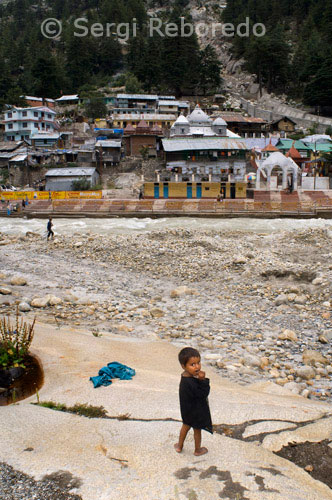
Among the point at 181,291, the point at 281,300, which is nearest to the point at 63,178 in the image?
the point at 181,291

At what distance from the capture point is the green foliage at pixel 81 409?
516cm

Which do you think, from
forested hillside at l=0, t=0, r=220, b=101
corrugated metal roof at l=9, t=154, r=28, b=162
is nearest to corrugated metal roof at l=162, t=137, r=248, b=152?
corrugated metal roof at l=9, t=154, r=28, b=162

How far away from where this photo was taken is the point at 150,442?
14.4 ft

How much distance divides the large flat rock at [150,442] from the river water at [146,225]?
22.0m

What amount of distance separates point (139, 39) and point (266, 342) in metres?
91.0

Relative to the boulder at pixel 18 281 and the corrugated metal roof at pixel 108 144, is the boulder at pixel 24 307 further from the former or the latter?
the corrugated metal roof at pixel 108 144

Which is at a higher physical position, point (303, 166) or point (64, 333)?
point (303, 166)

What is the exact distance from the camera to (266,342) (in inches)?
374

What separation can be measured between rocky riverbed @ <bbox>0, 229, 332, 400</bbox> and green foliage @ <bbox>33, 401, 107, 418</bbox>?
348cm

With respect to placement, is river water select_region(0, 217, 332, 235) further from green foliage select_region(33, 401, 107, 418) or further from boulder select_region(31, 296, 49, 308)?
green foliage select_region(33, 401, 107, 418)

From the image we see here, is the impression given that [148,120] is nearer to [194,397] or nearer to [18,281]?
[18,281]

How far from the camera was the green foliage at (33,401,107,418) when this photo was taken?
5.16m

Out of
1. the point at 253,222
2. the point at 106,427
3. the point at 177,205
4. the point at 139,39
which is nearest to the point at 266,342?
the point at 106,427

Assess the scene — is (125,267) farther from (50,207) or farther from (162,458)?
(50,207)
